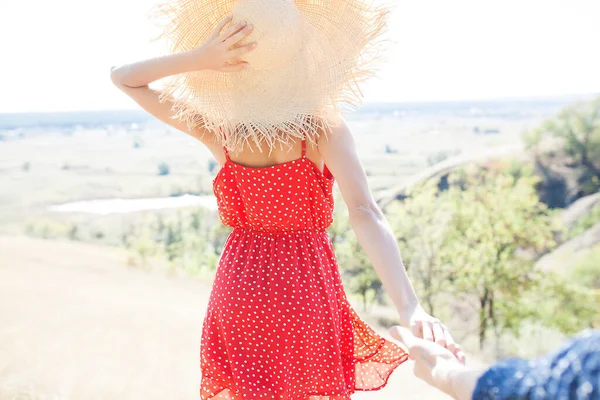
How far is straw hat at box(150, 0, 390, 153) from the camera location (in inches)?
58.4

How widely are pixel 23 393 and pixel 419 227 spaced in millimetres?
3350

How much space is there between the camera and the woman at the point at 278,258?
1510 millimetres

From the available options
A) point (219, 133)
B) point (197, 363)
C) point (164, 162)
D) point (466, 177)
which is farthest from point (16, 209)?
point (219, 133)

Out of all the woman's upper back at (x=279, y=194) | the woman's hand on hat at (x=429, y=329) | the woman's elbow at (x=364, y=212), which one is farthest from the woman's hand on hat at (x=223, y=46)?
the woman's hand on hat at (x=429, y=329)

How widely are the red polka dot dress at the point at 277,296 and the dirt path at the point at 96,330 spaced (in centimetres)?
193

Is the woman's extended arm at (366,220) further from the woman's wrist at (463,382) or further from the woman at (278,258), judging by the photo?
the woman's wrist at (463,382)

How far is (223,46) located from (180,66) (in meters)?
0.14

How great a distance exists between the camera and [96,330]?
12.9 feet

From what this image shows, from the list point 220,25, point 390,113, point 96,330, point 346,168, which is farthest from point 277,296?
point 390,113

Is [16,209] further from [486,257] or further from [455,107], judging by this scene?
[455,107]

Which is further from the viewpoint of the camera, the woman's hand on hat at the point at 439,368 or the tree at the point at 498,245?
the tree at the point at 498,245

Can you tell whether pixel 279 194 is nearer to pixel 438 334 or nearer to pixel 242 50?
pixel 242 50

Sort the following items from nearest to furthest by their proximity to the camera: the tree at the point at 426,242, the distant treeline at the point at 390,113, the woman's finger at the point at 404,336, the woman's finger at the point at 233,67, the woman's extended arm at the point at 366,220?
1. the woman's finger at the point at 404,336
2. the woman's extended arm at the point at 366,220
3. the woman's finger at the point at 233,67
4. the tree at the point at 426,242
5. the distant treeline at the point at 390,113

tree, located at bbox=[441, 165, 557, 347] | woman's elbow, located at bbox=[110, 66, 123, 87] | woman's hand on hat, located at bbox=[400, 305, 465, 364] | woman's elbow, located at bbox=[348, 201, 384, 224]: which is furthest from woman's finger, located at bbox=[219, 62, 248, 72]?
tree, located at bbox=[441, 165, 557, 347]
